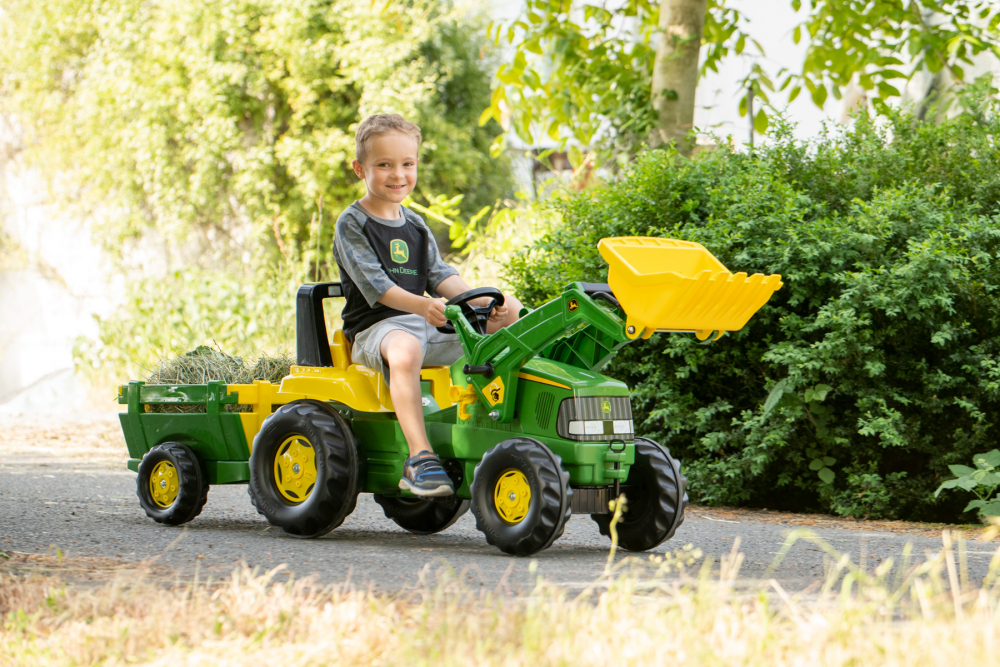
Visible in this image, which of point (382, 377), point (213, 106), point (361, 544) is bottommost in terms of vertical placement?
point (361, 544)

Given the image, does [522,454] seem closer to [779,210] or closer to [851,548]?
[851,548]

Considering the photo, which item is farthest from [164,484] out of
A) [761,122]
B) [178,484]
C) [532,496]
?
[761,122]

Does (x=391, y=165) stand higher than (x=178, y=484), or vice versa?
(x=391, y=165)

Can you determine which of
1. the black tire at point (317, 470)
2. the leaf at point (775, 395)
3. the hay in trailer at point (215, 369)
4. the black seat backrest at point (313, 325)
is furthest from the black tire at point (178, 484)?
the leaf at point (775, 395)

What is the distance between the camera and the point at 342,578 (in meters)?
3.38

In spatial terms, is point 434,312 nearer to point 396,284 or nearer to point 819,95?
point 396,284

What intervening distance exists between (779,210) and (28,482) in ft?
16.0

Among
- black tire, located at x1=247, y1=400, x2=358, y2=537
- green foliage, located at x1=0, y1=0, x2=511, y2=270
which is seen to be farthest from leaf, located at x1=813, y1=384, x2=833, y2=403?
green foliage, located at x1=0, y1=0, x2=511, y2=270

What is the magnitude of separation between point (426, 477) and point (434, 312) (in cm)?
65

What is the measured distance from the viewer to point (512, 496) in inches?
152

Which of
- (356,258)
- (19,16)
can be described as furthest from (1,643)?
(19,16)

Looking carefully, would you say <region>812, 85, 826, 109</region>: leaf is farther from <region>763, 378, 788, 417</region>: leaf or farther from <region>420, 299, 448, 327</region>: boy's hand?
<region>420, 299, 448, 327</region>: boy's hand

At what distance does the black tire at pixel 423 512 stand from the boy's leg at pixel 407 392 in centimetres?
76

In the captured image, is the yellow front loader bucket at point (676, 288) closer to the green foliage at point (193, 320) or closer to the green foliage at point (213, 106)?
the green foliage at point (193, 320)
